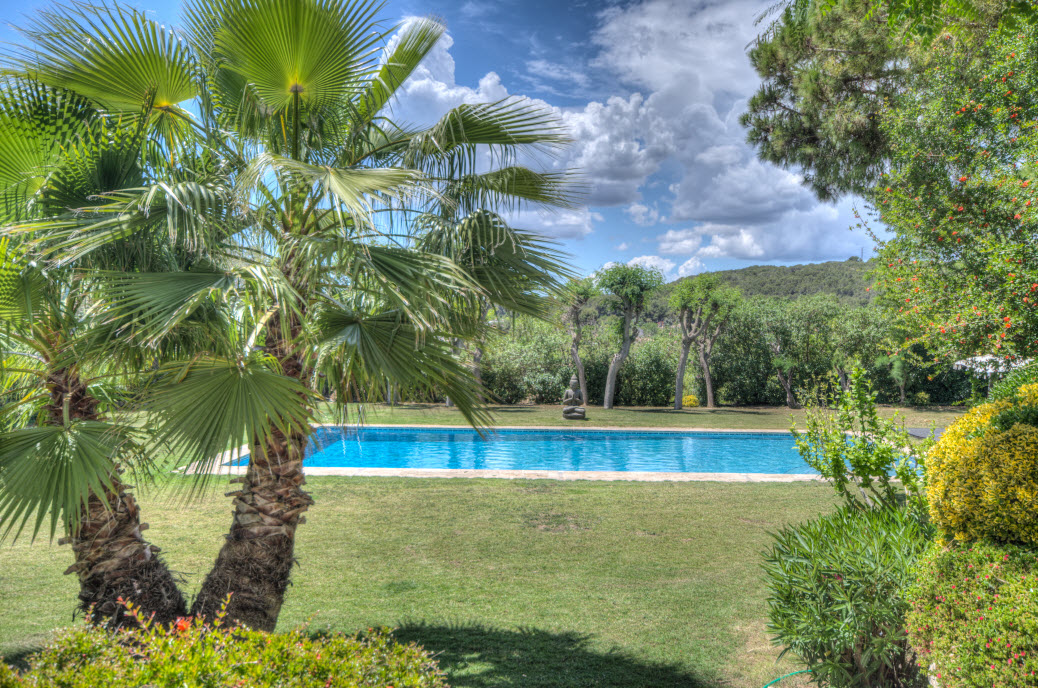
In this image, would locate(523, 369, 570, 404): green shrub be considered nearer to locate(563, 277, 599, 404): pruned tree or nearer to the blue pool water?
locate(563, 277, 599, 404): pruned tree

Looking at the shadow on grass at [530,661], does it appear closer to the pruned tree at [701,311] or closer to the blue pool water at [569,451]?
the blue pool water at [569,451]

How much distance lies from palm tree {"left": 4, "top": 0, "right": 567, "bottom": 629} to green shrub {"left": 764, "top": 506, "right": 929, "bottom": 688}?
2.12m

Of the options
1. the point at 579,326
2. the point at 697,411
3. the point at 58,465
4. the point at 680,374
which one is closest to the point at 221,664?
the point at 58,465

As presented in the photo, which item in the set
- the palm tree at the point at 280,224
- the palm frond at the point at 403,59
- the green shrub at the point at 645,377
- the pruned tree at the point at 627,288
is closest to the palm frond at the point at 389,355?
the palm tree at the point at 280,224

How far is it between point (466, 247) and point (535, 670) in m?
2.70

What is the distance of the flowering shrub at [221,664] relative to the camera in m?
2.09

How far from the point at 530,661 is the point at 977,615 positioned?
249 cm

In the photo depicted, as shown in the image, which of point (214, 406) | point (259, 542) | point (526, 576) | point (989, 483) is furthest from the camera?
point (526, 576)

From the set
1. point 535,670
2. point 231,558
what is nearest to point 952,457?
point 535,670

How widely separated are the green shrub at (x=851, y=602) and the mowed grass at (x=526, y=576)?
2.07 feet

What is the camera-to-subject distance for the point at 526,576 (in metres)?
5.46

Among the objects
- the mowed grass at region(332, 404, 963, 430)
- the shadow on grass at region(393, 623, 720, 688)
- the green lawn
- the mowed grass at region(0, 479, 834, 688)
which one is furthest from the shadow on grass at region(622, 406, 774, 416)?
the shadow on grass at region(393, 623, 720, 688)

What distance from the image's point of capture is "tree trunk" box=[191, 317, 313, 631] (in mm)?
3727

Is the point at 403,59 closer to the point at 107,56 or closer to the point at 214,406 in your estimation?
the point at 107,56
